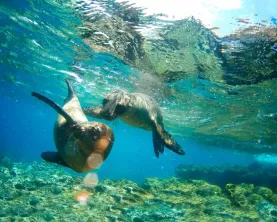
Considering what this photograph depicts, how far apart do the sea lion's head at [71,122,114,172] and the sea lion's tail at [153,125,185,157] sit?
3103 millimetres

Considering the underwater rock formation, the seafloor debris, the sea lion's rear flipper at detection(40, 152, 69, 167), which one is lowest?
the sea lion's rear flipper at detection(40, 152, 69, 167)

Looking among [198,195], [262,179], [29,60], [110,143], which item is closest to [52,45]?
[29,60]

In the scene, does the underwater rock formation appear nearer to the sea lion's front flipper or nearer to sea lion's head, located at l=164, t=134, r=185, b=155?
sea lion's head, located at l=164, t=134, r=185, b=155

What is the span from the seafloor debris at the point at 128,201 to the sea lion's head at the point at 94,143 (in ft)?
21.5

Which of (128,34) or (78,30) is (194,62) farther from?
(78,30)

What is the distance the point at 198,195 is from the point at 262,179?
11.7 m

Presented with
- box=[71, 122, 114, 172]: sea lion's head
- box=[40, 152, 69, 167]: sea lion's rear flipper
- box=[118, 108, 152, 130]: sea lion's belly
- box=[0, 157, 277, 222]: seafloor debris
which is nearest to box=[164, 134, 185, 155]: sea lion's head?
box=[118, 108, 152, 130]: sea lion's belly

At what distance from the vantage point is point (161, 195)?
1079 centimetres

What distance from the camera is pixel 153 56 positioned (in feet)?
38.8

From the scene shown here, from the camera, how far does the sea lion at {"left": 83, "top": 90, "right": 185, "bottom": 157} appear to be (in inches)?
198

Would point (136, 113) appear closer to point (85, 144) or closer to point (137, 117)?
point (137, 117)

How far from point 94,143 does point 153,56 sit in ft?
32.5

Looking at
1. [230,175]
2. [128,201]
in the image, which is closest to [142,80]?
[128,201]

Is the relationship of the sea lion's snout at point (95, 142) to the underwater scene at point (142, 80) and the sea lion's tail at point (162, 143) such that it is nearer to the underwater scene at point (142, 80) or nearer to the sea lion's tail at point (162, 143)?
the underwater scene at point (142, 80)
